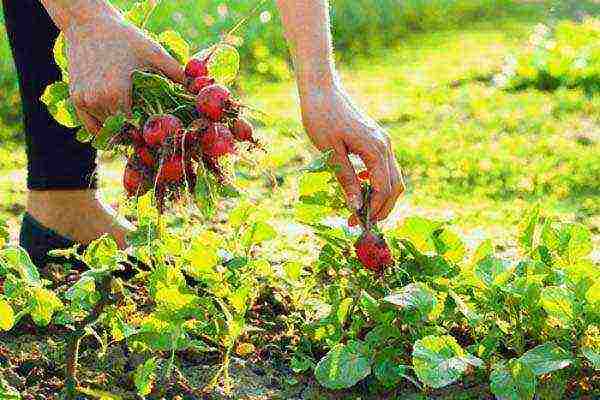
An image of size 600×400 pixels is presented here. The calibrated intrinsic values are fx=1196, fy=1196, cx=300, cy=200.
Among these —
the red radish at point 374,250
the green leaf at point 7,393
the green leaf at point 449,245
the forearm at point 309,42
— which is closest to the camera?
the green leaf at point 7,393

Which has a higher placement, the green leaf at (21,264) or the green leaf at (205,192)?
the green leaf at (205,192)

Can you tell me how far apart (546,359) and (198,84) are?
2.47 feet

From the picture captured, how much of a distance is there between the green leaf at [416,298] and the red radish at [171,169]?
0.41 meters

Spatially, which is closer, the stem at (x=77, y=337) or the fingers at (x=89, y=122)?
the fingers at (x=89, y=122)

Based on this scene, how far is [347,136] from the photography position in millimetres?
2021

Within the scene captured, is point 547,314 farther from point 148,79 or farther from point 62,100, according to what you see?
point 62,100

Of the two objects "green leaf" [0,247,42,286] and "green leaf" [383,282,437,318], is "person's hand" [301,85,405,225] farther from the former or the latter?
"green leaf" [0,247,42,286]

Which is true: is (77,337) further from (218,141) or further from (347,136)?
(347,136)

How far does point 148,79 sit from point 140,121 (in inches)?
3.6

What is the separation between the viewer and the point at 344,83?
4777 millimetres

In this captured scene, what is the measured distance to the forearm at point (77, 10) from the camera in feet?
6.54

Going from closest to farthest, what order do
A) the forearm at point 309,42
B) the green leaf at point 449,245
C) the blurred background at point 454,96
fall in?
the forearm at point 309,42
the green leaf at point 449,245
the blurred background at point 454,96

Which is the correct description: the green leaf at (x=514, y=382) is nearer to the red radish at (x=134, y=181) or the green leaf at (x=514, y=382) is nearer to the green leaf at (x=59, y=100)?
the red radish at (x=134, y=181)

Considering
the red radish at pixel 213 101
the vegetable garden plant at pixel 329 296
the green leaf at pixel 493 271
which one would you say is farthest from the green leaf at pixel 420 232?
the red radish at pixel 213 101
